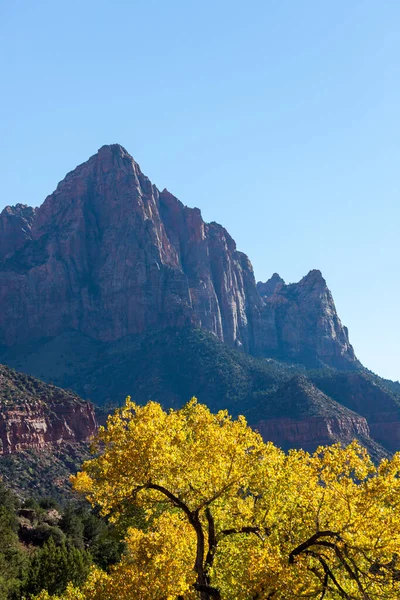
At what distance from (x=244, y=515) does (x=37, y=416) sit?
9128 cm

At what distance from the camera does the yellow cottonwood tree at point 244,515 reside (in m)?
15.0

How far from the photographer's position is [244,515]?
748 inches

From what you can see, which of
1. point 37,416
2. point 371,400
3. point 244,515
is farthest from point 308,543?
point 371,400

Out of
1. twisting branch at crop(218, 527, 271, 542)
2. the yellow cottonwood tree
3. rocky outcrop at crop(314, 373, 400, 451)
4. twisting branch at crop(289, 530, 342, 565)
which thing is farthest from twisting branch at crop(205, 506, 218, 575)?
rocky outcrop at crop(314, 373, 400, 451)

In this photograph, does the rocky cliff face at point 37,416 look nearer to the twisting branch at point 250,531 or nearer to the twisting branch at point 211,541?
the twisting branch at point 250,531

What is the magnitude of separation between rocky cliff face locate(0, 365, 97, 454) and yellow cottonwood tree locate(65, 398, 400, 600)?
83.0m

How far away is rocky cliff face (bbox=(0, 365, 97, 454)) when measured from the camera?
98.5 meters

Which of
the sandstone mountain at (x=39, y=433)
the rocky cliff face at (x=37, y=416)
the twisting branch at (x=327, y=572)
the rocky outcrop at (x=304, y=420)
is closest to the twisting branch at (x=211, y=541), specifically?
the twisting branch at (x=327, y=572)

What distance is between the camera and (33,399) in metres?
108

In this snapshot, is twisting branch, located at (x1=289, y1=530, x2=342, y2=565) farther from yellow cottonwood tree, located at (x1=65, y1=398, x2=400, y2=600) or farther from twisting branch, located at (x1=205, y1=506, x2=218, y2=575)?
twisting branch, located at (x1=205, y1=506, x2=218, y2=575)

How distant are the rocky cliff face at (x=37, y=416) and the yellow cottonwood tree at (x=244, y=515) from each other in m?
83.0

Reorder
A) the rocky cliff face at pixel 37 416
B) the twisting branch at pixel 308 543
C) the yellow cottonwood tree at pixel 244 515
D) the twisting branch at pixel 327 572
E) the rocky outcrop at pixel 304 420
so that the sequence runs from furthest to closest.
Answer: the rocky outcrop at pixel 304 420 → the rocky cliff face at pixel 37 416 → the twisting branch at pixel 308 543 → the yellow cottonwood tree at pixel 244 515 → the twisting branch at pixel 327 572

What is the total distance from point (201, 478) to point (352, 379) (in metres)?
168

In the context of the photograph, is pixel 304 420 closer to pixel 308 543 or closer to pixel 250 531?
pixel 250 531
